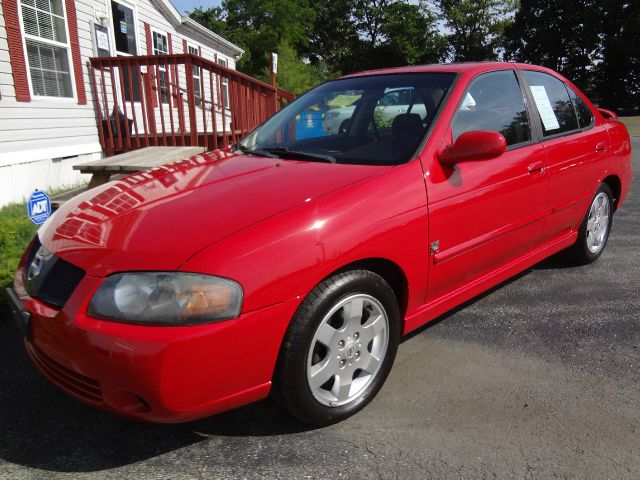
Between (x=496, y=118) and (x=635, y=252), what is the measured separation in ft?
8.24

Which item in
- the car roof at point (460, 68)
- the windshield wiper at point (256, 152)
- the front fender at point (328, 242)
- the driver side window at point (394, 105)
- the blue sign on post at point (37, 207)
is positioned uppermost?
the car roof at point (460, 68)

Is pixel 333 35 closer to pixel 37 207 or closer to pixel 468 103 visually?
pixel 37 207

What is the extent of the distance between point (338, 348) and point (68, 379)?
110cm

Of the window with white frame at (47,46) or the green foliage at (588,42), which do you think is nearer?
the window with white frame at (47,46)

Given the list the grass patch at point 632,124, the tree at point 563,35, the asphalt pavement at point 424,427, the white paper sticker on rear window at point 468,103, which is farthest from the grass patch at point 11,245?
the tree at point 563,35

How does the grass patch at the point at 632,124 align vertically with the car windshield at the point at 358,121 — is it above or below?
below

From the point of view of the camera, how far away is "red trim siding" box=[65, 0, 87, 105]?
788cm

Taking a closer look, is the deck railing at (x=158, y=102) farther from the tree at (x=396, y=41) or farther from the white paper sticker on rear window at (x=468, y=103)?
the tree at (x=396, y=41)

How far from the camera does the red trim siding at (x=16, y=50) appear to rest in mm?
6554

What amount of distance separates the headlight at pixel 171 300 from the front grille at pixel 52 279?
8.6 inches

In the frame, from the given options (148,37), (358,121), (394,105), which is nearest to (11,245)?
(358,121)

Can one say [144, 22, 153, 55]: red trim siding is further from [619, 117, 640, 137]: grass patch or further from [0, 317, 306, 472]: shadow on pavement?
[619, 117, 640, 137]: grass patch

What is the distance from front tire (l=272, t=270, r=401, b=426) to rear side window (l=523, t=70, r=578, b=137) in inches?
76.4

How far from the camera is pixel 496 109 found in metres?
3.21
